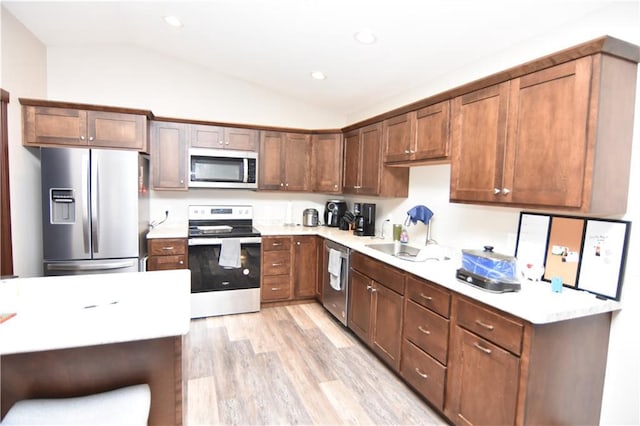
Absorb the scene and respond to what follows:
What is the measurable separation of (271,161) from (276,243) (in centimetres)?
105

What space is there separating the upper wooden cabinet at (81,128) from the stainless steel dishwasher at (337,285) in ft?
7.25

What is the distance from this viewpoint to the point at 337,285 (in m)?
3.38

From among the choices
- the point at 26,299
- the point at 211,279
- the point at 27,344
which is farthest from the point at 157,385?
the point at 211,279

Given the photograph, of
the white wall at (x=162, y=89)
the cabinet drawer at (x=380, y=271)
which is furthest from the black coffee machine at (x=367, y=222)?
the white wall at (x=162, y=89)

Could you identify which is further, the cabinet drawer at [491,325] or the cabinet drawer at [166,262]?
the cabinet drawer at [166,262]

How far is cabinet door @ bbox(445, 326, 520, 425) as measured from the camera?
5.30 ft

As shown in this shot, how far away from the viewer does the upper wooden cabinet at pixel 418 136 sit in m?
2.47

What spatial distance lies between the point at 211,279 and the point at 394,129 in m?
2.47

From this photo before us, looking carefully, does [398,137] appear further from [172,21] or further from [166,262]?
[166,262]

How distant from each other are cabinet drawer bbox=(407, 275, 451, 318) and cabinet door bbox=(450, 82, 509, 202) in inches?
26.1

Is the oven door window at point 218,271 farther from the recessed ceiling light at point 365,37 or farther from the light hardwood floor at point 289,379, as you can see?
the recessed ceiling light at point 365,37

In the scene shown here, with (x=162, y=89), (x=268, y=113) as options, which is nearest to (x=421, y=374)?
(x=268, y=113)

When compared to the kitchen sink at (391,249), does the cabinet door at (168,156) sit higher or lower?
higher

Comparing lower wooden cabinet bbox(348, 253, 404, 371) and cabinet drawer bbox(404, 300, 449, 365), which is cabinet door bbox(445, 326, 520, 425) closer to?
cabinet drawer bbox(404, 300, 449, 365)
